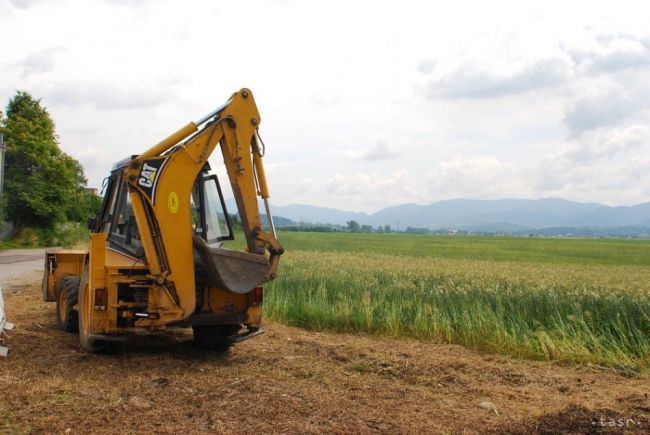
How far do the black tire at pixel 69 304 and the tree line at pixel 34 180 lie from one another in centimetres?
2504

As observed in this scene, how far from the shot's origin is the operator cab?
8.30 meters

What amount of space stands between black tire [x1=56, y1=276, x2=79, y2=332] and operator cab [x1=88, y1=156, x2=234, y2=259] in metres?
0.88

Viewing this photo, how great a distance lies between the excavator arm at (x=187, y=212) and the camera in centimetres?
732

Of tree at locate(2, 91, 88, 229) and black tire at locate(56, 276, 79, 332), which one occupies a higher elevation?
tree at locate(2, 91, 88, 229)

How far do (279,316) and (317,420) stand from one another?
6.74 m

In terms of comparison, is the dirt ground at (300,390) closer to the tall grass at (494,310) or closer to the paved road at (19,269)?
the tall grass at (494,310)

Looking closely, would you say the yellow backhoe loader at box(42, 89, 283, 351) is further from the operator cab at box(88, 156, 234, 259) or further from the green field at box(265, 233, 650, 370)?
the green field at box(265, 233, 650, 370)

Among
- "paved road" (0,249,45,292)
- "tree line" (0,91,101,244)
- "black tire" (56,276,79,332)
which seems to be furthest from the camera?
"tree line" (0,91,101,244)

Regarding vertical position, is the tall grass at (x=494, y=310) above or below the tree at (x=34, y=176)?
below

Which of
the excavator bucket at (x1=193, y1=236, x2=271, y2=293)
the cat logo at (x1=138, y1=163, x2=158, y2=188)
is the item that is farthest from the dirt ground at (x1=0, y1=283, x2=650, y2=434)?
the cat logo at (x1=138, y1=163, x2=158, y2=188)

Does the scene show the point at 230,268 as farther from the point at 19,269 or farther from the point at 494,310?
the point at 19,269

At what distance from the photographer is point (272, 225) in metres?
7.95

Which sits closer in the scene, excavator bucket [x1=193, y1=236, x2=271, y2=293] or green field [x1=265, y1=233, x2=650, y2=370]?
excavator bucket [x1=193, y1=236, x2=271, y2=293]

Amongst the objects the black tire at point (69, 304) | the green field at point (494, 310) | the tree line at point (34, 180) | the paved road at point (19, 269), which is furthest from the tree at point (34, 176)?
the black tire at point (69, 304)
